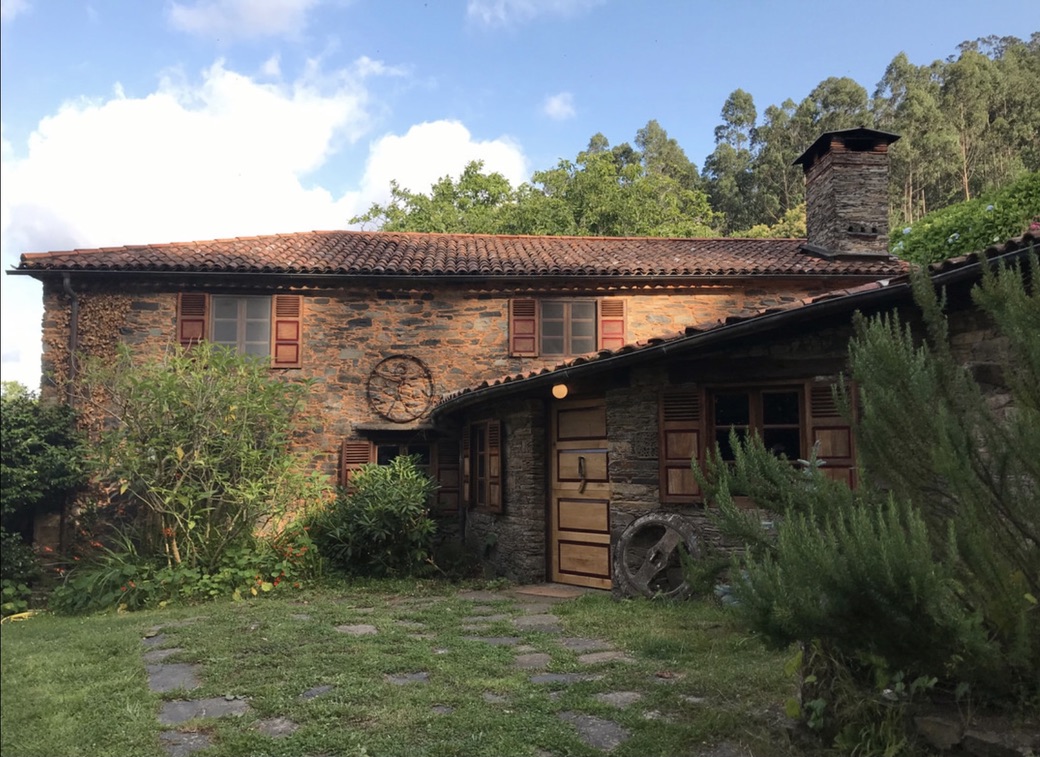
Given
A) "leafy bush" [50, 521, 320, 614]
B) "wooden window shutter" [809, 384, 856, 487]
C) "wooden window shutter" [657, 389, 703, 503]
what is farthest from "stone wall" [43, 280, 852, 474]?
"wooden window shutter" [809, 384, 856, 487]

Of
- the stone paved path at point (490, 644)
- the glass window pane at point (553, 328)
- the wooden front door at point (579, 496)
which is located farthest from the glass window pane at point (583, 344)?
the stone paved path at point (490, 644)

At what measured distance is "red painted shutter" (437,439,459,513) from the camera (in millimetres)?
12039

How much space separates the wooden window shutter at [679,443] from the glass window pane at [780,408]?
24.5 inches

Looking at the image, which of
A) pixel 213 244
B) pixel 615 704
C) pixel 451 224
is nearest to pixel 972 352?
pixel 615 704

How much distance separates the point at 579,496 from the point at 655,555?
1.50 m

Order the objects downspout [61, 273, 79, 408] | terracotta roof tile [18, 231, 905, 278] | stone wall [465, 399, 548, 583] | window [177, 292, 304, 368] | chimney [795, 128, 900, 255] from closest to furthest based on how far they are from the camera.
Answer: stone wall [465, 399, 548, 583] → downspout [61, 273, 79, 408] → terracotta roof tile [18, 231, 905, 278] → window [177, 292, 304, 368] → chimney [795, 128, 900, 255]

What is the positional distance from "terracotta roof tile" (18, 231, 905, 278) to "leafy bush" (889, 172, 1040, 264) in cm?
150

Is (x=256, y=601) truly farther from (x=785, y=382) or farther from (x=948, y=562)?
(x=948, y=562)

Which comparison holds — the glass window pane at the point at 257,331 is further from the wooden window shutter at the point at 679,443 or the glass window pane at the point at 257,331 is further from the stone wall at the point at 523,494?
the wooden window shutter at the point at 679,443

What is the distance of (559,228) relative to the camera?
24828mm

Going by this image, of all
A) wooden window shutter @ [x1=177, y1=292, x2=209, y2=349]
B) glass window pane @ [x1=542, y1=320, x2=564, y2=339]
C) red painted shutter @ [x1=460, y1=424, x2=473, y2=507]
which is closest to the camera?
red painted shutter @ [x1=460, y1=424, x2=473, y2=507]

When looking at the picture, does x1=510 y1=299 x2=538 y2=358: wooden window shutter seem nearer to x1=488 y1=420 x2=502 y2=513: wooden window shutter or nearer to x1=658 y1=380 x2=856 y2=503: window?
x1=488 y1=420 x2=502 y2=513: wooden window shutter

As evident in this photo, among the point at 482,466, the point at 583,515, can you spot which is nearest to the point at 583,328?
the point at 482,466

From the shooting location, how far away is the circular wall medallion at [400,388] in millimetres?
12094
